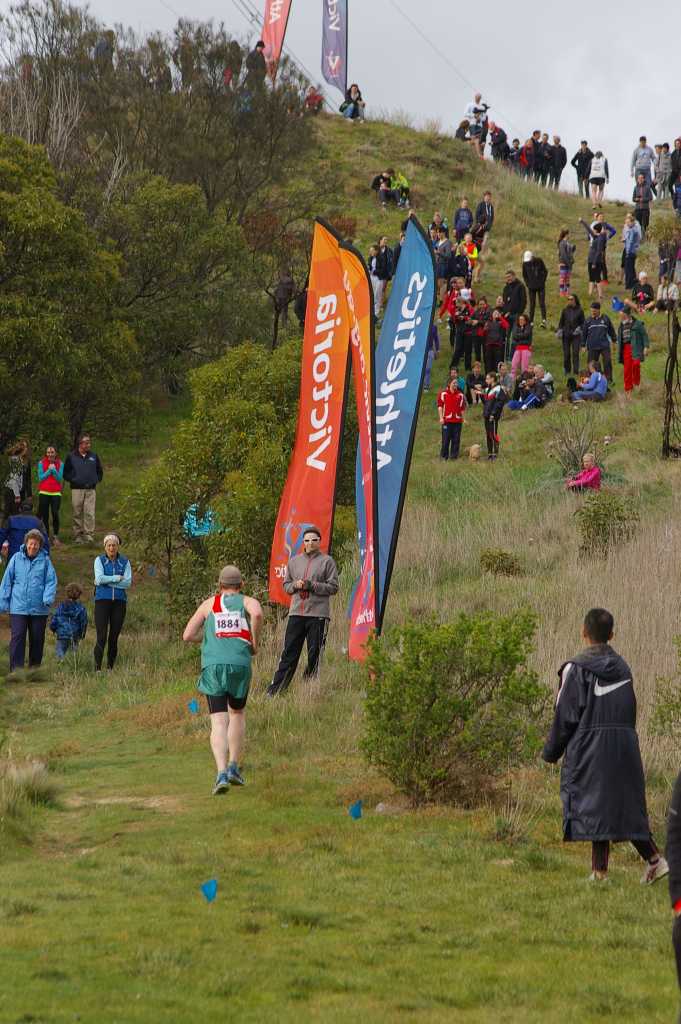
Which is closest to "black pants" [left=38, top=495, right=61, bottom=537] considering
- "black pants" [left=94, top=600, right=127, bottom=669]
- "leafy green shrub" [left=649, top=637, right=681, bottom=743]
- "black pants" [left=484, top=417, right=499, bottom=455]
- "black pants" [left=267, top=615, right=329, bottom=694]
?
"black pants" [left=94, top=600, right=127, bottom=669]

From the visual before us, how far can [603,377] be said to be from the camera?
3020 cm

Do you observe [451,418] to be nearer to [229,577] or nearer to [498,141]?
[229,577]

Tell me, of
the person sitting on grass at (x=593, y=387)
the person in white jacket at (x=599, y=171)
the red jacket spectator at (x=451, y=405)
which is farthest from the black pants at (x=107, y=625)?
the person in white jacket at (x=599, y=171)

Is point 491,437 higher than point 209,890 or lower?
higher

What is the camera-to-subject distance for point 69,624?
18422 mm

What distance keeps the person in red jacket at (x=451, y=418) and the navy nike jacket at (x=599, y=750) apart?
1897 centimetres

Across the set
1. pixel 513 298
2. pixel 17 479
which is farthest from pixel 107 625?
pixel 513 298

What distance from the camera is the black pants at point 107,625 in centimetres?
1748

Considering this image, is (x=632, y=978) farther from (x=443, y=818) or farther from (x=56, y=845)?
(x=56, y=845)

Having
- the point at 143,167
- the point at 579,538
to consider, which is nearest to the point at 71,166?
the point at 143,167

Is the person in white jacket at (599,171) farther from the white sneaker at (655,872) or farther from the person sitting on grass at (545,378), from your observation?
the white sneaker at (655,872)

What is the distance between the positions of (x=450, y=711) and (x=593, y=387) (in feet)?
68.1

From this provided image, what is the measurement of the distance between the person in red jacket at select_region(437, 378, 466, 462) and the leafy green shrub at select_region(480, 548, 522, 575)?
7225 mm

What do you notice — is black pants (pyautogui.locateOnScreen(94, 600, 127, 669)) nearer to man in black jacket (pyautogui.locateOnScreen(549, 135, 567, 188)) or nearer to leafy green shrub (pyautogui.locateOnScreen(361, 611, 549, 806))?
leafy green shrub (pyautogui.locateOnScreen(361, 611, 549, 806))
